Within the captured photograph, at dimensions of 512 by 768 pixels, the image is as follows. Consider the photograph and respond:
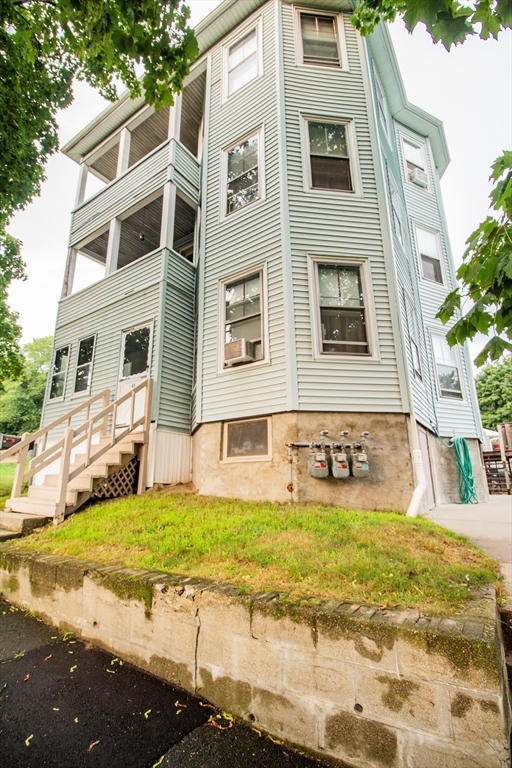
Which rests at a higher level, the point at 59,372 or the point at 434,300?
the point at 434,300

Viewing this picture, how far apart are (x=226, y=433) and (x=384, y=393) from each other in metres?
2.96

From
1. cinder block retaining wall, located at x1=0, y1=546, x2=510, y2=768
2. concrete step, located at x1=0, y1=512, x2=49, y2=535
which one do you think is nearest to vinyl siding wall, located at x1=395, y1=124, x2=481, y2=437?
cinder block retaining wall, located at x1=0, y1=546, x2=510, y2=768

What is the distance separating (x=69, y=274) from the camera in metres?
11.2

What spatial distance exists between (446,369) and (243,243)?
6467 mm

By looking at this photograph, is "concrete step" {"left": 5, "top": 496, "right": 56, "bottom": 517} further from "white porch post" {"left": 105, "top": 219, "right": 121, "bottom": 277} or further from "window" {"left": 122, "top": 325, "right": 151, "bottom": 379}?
"white porch post" {"left": 105, "top": 219, "right": 121, "bottom": 277}

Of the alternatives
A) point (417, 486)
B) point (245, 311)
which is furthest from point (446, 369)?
point (245, 311)

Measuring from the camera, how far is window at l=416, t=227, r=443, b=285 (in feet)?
35.3

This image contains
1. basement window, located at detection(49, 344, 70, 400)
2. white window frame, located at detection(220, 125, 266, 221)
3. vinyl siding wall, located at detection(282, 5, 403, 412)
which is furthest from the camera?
basement window, located at detection(49, 344, 70, 400)

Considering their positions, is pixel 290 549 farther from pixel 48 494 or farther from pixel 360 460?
pixel 48 494

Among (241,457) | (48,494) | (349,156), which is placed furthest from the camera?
(349,156)

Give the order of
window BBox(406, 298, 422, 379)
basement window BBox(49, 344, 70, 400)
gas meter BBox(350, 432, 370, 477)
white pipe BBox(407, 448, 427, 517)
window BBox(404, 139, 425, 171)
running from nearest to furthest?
white pipe BBox(407, 448, 427, 517) → gas meter BBox(350, 432, 370, 477) → window BBox(406, 298, 422, 379) → basement window BBox(49, 344, 70, 400) → window BBox(404, 139, 425, 171)

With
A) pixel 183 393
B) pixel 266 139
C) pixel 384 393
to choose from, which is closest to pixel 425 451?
pixel 384 393

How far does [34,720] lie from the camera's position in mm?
2176

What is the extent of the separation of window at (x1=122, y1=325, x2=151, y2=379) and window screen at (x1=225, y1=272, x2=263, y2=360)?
2247mm
